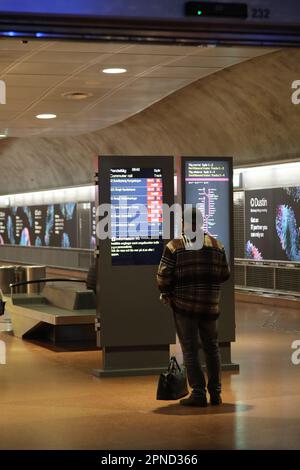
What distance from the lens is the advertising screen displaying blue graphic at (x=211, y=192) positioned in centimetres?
1138

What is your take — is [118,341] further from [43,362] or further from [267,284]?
[267,284]

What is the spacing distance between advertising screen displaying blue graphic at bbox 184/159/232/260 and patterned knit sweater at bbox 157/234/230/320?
2081 millimetres

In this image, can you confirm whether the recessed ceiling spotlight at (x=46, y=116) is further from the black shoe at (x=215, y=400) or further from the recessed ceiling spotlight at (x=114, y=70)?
the black shoe at (x=215, y=400)

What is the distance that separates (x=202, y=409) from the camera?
912 centimetres

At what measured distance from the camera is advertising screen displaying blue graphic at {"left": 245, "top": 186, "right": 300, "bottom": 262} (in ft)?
66.9

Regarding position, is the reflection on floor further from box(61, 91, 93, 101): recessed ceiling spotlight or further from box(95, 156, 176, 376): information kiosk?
box(61, 91, 93, 101): recessed ceiling spotlight

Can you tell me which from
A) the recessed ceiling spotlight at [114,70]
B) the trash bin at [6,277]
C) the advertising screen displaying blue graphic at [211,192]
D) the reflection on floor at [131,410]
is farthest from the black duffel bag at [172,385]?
the trash bin at [6,277]

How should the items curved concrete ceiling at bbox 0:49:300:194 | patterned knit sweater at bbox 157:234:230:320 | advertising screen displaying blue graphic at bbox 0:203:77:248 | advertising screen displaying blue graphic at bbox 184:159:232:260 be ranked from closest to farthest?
patterned knit sweater at bbox 157:234:230:320, advertising screen displaying blue graphic at bbox 184:159:232:260, curved concrete ceiling at bbox 0:49:300:194, advertising screen displaying blue graphic at bbox 0:203:77:248

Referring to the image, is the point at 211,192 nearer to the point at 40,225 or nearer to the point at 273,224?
the point at 273,224

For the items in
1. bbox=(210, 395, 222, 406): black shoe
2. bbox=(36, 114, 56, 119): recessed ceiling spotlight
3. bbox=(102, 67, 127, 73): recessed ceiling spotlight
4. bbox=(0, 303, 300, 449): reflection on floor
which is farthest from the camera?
bbox=(36, 114, 56, 119): recessed ceiling spotlight

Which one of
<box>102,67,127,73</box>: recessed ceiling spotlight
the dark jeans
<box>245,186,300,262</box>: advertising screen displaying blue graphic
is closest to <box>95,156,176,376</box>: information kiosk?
the dark jeans

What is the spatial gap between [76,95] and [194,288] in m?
7.27

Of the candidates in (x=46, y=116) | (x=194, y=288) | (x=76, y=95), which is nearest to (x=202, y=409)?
(x=194, y=288)

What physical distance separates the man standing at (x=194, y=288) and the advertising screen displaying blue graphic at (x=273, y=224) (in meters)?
11.1
